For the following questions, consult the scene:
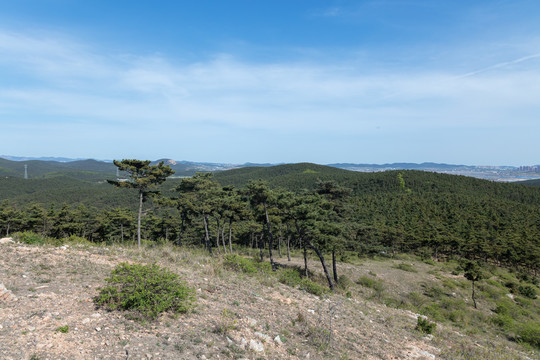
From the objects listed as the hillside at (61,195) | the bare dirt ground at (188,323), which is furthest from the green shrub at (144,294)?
the hillside at (61,195)

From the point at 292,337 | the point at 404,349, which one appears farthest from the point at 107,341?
the point at 404,349

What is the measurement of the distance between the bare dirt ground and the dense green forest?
8.78 metres

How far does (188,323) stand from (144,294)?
126 centimetres

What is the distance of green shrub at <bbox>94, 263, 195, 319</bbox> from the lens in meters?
5.98

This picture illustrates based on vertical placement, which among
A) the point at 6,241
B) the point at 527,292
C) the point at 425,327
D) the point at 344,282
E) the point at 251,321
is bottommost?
the point at 527,292

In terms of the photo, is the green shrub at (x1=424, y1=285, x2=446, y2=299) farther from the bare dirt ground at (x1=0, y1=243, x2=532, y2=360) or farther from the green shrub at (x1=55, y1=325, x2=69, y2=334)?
the green shrub at (x1=55, y1=325, x2=69, y2=334)

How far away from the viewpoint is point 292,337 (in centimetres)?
669

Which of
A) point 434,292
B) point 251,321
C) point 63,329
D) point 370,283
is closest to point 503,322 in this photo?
point 434,292

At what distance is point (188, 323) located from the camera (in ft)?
20.4

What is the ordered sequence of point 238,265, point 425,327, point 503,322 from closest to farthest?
1. point 425,327
2. point 238,265
3. point 503,322

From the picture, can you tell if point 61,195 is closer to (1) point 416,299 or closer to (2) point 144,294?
(1) point 416,299

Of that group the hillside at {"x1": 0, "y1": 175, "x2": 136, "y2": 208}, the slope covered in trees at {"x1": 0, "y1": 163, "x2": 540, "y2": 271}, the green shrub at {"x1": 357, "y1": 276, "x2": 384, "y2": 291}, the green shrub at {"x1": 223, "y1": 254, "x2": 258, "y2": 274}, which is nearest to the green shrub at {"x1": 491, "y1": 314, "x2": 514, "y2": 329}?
the green shrub at {"x1": 357, "y1": 276, "x2": 384, "y2": 291}

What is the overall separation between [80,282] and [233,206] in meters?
19.1

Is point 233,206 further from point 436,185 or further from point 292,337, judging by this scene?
point 436,185
